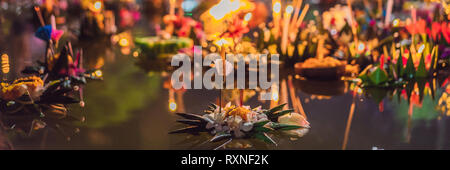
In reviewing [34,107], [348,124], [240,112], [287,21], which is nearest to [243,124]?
[240,112]

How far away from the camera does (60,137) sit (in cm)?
314

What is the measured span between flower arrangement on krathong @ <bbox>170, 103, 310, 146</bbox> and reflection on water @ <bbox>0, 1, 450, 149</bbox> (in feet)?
0.25

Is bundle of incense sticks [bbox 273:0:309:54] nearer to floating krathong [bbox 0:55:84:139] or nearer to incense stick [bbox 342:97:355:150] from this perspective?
incense stick [bbox 342:97:355:150]

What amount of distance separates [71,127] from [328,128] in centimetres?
182

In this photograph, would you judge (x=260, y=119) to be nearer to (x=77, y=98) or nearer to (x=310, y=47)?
(x=77, y=98)

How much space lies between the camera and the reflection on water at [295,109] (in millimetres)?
3012

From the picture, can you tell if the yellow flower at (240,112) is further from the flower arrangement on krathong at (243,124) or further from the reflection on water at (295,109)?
the reflection on water at (295,109)

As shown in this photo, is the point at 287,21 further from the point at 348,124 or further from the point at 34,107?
the point at 34,107

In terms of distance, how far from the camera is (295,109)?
387cm

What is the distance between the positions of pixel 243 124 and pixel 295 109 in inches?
35.6

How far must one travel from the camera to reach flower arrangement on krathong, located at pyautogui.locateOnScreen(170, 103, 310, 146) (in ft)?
10.0

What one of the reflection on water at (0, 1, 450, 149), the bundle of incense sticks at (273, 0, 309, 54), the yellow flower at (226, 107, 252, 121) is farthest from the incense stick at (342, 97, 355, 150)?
the bundle of incense sticks at (273, 0, 309, 54)
